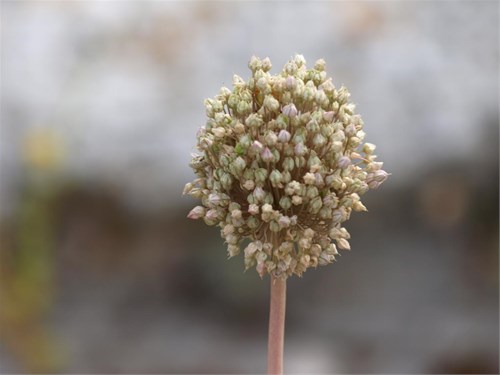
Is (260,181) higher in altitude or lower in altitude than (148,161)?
lower

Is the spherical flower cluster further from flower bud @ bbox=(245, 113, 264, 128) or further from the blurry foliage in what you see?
the blurry foliage

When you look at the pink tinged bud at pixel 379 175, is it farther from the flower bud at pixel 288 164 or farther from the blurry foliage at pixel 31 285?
the blurry foliage at pixel 31 285

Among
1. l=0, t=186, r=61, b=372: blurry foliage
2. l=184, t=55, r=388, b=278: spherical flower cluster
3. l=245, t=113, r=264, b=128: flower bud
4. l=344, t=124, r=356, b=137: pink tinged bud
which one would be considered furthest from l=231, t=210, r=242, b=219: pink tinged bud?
l=0, t=186, r=61, b=372: blurry foliage

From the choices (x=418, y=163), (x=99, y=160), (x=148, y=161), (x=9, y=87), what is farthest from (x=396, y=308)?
(x=9, y=87)

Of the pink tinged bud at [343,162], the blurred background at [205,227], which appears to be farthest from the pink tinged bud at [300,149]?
the blurred background at [205,227]

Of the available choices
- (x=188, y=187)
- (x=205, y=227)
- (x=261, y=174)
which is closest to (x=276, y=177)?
(x=261, y=174)

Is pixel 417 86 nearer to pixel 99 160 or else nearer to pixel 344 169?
pixel 99 160

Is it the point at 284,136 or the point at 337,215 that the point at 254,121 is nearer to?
the point at 284,136
